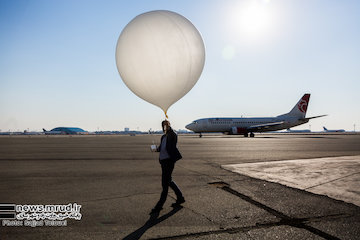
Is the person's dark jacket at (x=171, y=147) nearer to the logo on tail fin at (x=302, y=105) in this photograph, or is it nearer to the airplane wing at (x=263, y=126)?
the airplane wing at (x=263, y=126)

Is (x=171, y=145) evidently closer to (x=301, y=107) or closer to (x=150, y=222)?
(x=150, y=222)

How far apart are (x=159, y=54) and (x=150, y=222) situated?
4.18 meters

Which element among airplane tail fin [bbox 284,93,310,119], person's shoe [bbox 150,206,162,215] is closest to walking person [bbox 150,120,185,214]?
person's shoe [bbox 150,206,162,215]

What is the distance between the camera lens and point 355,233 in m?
→ 3.46

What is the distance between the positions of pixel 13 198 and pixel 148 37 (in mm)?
4938

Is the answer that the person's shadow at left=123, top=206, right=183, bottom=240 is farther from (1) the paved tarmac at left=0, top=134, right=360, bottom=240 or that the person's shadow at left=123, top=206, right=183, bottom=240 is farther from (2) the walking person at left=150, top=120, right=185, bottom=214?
(2) the walking person at left=150, top=120, right=185, bottom=214

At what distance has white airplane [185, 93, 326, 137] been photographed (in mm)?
48719

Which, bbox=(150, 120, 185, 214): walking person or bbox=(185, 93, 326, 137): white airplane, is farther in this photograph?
bbox=(185, 93, 326, 137): white airplane

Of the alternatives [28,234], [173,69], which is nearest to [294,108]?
[173,69]

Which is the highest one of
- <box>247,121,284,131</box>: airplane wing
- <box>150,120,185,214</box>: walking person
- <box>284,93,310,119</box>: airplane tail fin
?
<box>284,93,310,119</box>: airplane tail fin

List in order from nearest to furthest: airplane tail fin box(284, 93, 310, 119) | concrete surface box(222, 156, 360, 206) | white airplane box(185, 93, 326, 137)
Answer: concrete surface box(222, 156, 360, 206) → white airplane box(185, 93, 326, 137) → airplane tail fin box(284, 93, 310, 119)

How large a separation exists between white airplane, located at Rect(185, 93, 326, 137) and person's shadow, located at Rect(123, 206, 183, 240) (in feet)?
145

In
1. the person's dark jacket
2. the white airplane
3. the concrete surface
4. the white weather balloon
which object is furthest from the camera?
the white airplane

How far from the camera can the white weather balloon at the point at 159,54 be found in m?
6.43
